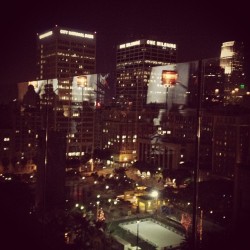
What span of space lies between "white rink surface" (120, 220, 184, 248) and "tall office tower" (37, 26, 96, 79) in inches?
417

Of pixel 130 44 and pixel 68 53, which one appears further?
pixel 130 44

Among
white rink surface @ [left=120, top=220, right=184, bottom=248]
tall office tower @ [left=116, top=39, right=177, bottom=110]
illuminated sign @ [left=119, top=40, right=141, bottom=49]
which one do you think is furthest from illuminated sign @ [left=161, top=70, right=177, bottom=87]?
illuminated sign @ [left=119, top=40, right=141, bottom=49]

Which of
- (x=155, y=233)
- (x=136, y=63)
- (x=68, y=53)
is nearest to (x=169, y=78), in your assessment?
(x=155, y=233)

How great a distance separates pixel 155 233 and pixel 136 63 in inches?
492

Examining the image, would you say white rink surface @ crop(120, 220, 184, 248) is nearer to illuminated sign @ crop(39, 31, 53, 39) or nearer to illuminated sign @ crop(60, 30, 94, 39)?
illuminated sign @ crop(60, 30, 94, 39)

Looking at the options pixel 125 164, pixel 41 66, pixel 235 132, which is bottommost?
pixel 125 164

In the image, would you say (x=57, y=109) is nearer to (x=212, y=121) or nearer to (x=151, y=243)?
(x=212, y=121)

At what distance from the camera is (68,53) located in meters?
15.6

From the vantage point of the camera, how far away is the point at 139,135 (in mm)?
11812

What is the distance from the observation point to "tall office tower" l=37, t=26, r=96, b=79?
15203 millimetres

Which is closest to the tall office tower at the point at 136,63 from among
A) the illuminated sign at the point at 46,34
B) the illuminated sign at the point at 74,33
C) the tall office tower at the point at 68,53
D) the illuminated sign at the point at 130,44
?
the illuminated sign at the point at 130,44

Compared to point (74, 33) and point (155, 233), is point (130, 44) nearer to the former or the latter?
point (74, 33)

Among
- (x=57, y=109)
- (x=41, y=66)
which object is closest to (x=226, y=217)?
(x=57, y=109)

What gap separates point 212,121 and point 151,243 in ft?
17.2
